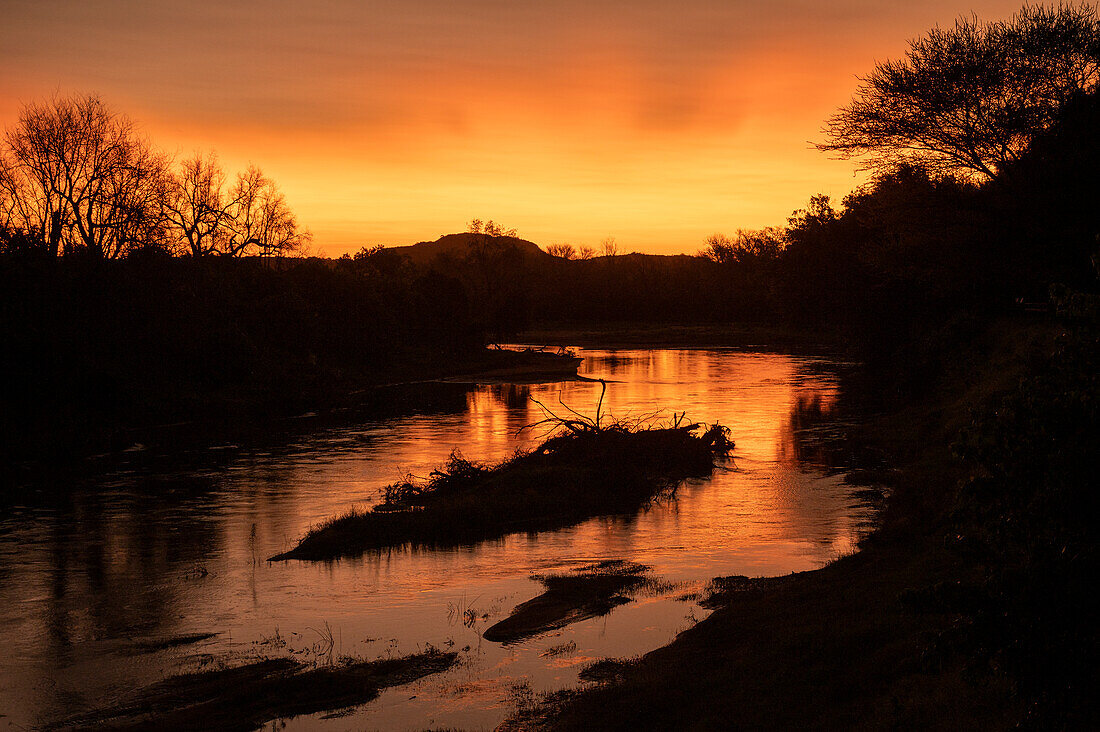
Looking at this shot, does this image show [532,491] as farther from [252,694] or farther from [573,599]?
[252,694]

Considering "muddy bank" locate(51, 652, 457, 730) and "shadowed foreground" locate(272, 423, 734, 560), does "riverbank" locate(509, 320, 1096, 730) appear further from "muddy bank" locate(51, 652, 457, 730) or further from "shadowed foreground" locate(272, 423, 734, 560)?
"shadowed foreground" locate(272, 423, 734, 560)

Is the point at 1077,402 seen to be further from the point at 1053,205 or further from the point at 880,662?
the point at 1053,205

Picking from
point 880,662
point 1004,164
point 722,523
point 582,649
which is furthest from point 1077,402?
point 1004,164

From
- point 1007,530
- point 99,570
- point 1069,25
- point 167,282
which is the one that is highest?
point 1069,25

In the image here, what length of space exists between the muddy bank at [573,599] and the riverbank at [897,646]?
2101 mm

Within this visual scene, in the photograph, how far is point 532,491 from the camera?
28.1 m

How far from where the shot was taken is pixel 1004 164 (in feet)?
128

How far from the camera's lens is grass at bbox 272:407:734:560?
2447 centimetres

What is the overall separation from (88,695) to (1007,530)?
42.0ft

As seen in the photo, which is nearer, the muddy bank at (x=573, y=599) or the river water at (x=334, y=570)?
the river water at (x=334, y=570)

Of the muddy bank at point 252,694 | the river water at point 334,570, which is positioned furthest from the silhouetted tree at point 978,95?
the muddy bank at point 252,694

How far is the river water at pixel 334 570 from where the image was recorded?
14.3 meters

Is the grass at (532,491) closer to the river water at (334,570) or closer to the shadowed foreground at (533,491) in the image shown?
the shadowed foreground at (533,491)

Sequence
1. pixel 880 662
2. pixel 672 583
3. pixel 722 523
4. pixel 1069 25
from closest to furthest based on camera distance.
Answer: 1. pixel 880 662
2. pixel 672 583
3. pixel 722 523
4. pixel 1069 25
